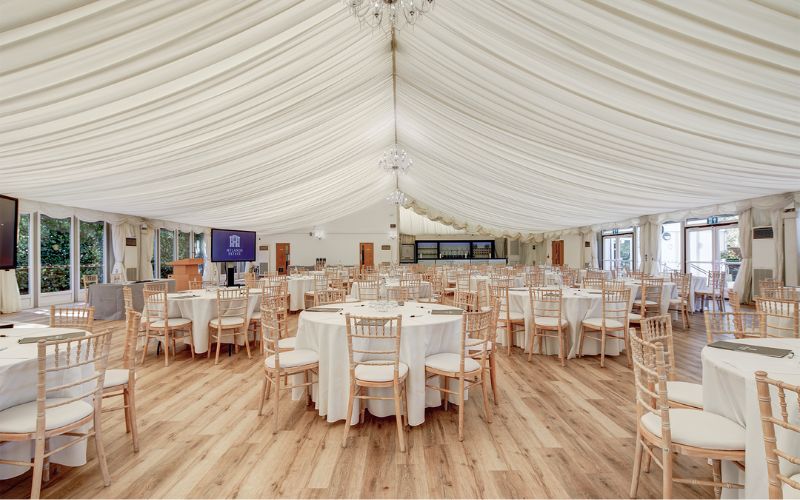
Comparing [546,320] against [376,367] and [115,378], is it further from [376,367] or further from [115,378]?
[115,378]

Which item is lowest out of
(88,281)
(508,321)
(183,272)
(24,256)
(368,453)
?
(368,453)

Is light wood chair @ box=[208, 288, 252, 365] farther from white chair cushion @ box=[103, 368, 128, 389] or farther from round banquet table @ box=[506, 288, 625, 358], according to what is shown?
round banquet table @ box=[506, 288, 625, 358]

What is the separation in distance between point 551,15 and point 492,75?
5.02ft

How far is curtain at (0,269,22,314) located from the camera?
916cm

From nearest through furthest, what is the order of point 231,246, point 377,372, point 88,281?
point 377,372, point 88,281, point 231,246

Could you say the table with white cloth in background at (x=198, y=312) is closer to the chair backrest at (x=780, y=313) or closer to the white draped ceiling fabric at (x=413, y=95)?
the white draped ceiling fabric at (x=413, y=95)

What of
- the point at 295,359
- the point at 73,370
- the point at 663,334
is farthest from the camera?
the point at 295,359

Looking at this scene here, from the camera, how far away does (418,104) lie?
306 inches

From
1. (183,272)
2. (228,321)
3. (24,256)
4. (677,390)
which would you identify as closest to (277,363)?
(228,321)

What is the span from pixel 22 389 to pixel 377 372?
2.34 meters

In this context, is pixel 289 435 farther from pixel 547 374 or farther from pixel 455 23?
pixel 455 23

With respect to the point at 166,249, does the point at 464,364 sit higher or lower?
lower

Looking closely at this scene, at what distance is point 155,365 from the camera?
5156 mm

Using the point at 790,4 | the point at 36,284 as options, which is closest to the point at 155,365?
the point at 790,4
